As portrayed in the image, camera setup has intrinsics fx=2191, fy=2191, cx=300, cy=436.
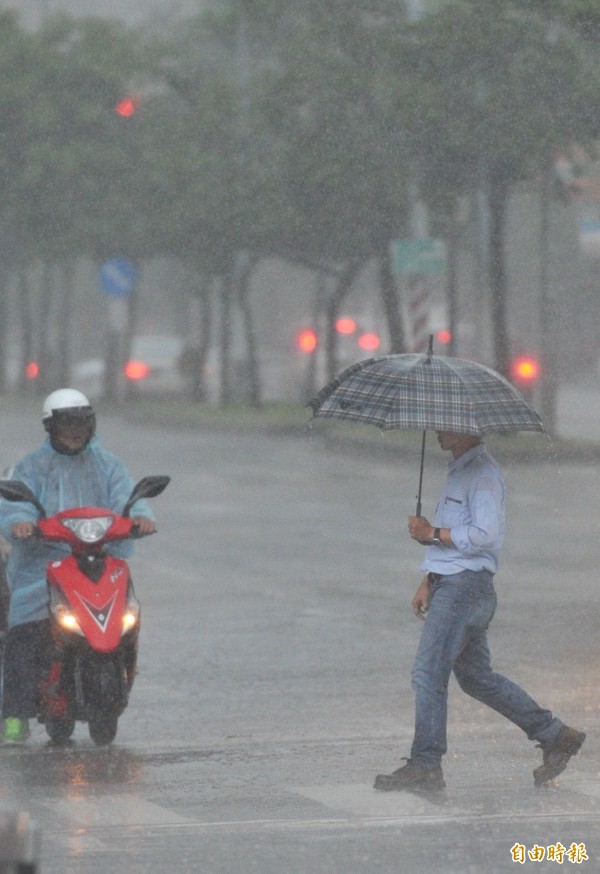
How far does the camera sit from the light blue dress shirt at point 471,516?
307 inches

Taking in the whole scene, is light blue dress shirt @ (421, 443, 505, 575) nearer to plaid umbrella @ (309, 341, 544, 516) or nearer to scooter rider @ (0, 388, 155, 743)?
plaid umbrella @ (309, 341, 544, 516)

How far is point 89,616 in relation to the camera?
868 centimetres

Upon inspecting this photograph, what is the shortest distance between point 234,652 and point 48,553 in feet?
9.92

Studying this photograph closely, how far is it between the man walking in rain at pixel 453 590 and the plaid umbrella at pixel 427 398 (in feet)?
0.42

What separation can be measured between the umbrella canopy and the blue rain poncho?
1.27 m

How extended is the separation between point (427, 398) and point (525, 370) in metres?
28.4

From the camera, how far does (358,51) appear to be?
35.1m

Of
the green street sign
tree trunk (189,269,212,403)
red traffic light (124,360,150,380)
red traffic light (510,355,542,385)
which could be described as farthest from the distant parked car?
the green street sign

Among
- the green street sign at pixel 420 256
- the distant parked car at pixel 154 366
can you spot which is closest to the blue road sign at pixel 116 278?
the distant parked car at pixel 154 366

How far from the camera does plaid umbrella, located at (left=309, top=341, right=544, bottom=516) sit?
7.80 meters

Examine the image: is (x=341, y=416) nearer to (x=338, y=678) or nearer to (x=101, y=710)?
(x=101, y=710)

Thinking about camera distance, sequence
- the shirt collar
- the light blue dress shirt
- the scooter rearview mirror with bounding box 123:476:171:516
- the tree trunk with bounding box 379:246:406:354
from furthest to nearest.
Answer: the tree trunk with bounding box 379:246:406:354, the scooter rearview mirror with bounding box 123:476:171:516, the shirt collar, the light blue dress shirt

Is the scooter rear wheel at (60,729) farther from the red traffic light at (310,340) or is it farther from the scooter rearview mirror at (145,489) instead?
the red traffic light at (310,340)

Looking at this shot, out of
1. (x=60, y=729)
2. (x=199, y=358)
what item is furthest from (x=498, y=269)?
(x=60, y=729)
